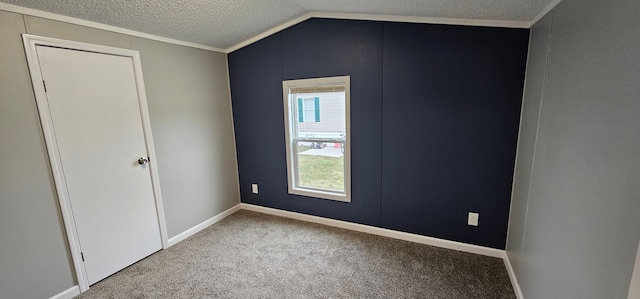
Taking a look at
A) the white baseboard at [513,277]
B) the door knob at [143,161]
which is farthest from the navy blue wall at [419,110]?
the door knob at [143,161]

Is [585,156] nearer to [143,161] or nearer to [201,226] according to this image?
[143,161]

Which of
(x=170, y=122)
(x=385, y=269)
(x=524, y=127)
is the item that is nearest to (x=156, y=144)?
(x=170, y=122)

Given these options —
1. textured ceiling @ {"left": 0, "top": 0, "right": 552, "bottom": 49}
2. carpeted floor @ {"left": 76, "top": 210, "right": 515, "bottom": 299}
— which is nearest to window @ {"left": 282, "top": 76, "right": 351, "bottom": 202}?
carpeted floor @ {"left": 76, "top": 210, "right": 515, "bottom": 299}

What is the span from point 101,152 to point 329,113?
7.11ft

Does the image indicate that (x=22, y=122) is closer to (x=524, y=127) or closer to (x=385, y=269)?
(x=385, y=269)

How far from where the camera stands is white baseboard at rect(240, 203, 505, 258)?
2.51m

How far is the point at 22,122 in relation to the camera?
1.79 m

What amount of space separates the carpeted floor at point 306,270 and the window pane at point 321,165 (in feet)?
2.01

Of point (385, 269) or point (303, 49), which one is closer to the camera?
point (385, 269)

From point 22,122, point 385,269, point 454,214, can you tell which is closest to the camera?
point 22,122

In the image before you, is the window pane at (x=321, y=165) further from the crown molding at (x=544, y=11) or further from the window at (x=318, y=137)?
the crown molding at (x=544, y=11)

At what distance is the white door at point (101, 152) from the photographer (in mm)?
1987

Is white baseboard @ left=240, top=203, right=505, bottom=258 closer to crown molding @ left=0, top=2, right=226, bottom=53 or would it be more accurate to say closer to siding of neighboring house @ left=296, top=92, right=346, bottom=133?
siding of neighboring house @ left=296, top=92, right=346, bottom=133

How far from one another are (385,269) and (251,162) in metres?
2.14
